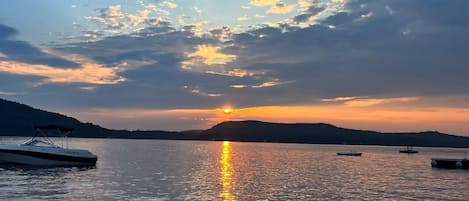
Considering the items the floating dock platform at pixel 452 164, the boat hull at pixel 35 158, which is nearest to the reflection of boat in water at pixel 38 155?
the boat hull at pixel 35 158

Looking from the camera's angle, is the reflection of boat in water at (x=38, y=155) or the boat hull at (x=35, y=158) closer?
the boat hull at (x=35, y=158)

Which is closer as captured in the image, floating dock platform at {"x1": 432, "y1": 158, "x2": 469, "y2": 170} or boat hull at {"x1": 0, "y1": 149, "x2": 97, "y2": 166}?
boat hull at {"x1": 0, "y1": 149, "x2": 97, "y2": 166}

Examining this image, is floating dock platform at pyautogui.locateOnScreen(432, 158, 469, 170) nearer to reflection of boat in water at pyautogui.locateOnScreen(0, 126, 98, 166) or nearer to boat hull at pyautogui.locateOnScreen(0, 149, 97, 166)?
reflection of boat in water at pyautogui.locateOnScreen(0, 126, 98, 166)

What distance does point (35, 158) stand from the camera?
65.9m

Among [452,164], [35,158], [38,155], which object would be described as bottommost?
[452,164]

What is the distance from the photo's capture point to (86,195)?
4159 centimetres

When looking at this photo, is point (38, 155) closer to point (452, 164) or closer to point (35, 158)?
point (35, 158)

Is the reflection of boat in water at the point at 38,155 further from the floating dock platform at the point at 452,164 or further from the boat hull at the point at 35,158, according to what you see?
the floating dock platform at the point at 452,164

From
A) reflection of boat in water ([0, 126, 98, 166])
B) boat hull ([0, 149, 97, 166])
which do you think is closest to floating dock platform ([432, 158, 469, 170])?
reflection of boat in water ([0, 126, 98, 166])

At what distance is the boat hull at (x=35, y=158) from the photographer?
64.4 metres

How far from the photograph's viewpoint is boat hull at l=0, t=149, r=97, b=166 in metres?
64.4

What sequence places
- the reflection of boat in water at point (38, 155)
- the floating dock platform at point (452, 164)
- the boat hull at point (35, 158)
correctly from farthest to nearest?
the floating dock platform at point (452, 164) < the reflection of boat in water at point (38, 155) < the boat hull at point (35, 158)

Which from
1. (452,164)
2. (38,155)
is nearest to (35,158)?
(38,155)

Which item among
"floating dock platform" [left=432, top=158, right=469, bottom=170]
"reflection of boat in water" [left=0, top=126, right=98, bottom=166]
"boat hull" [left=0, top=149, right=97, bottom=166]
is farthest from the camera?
"floating dock platform" [left=432, top=158, right=469, bottom=170]
